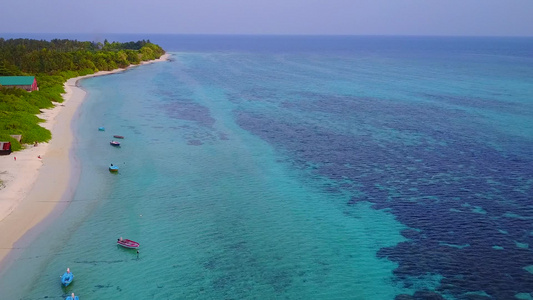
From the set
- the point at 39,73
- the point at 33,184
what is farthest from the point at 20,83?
the point at 33,184

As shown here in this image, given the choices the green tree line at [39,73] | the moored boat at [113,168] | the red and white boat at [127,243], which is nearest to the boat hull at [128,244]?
the red and white boat at [127,243]

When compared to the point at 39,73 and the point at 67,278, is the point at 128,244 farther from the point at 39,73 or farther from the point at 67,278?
the point at 39,73

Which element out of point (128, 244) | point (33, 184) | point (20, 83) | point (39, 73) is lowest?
point (128, 244)

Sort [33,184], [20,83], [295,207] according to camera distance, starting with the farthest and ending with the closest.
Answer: [20,83] → [33,184] → [295,207]

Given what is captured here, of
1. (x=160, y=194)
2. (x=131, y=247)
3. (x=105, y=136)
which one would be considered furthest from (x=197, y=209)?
(x=105, y=136)

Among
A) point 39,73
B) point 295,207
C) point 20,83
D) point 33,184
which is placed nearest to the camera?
point 295,207

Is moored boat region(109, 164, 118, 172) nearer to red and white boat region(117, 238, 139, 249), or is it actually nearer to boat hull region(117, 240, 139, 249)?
red and white boat region(117, 238, 139, 249)

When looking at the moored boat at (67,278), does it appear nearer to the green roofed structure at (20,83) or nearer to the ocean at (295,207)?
the ocean at (295,207)
